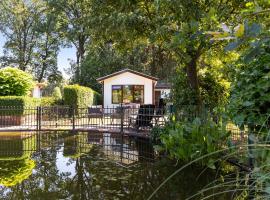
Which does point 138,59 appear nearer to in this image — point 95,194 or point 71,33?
point 71,33

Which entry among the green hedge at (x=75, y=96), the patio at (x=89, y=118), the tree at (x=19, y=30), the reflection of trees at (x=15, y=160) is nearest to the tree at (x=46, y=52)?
the tree at (x=19, y=30)

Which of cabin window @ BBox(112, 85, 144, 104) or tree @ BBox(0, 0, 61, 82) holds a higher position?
tree @ BBox(0, 0, 61, 82)

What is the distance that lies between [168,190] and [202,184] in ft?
2.18

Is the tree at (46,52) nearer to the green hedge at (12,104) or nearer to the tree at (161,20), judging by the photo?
the green hedge at (12,104)

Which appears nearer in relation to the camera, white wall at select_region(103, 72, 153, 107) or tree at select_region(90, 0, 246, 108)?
tree at select_region(90, 0, 246, 108)

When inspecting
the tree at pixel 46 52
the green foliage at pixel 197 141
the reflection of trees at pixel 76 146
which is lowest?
the reflection of trees at pixel 76 146

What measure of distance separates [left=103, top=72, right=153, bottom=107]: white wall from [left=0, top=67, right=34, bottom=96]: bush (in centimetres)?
788

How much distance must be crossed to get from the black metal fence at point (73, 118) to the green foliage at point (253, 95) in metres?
6.11

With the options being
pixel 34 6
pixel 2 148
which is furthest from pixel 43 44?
pixel 2 148

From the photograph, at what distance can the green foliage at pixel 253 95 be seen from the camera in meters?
3.29

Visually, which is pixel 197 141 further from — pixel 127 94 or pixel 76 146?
pixel 127 94

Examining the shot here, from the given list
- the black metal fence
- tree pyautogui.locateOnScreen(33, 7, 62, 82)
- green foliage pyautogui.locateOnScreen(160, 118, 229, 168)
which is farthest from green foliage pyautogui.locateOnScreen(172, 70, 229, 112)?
tree pyautogui.locateOnScreen(33, 7, 62, 82)

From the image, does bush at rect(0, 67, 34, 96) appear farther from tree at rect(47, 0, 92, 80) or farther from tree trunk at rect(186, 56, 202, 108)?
tree at rect(47, 0, 92, 80)

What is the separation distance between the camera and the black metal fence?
1108 centimetres
